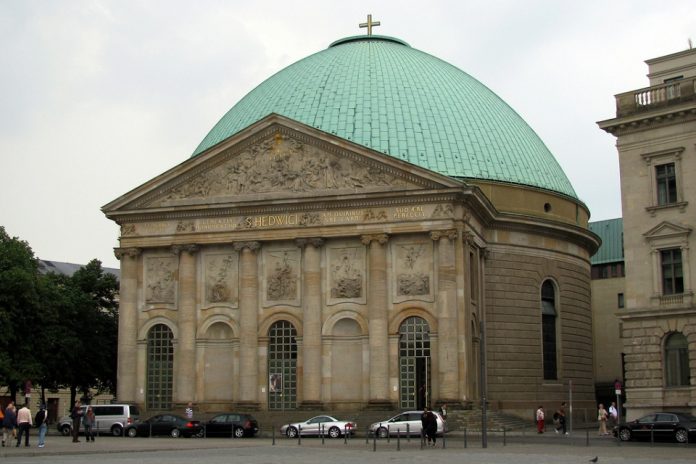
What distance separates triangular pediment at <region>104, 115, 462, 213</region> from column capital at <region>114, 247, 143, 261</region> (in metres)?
2.47

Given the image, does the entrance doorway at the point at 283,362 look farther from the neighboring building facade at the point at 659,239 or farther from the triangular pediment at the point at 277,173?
the neighboring building facade at the point at 659,239

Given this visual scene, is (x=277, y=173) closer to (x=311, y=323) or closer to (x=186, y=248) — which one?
(x=186, y=248)

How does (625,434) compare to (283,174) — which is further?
(283,174)

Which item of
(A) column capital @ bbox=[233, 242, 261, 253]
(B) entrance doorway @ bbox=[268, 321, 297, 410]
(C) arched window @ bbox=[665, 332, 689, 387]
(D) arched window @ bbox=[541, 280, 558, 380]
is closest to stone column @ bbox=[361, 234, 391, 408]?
(B) entrance doorway @ bbox=[268, 321, 297, 410]

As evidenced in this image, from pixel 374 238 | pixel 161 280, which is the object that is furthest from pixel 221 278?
pixel 374 238

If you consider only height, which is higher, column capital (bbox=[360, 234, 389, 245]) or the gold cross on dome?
the gold cross on dome

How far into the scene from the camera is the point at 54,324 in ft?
215

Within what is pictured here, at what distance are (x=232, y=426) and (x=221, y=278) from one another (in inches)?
450

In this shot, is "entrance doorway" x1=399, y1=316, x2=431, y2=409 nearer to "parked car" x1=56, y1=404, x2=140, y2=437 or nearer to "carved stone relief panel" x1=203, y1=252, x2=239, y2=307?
"carved stone relief panel" x1=203, y1=252, x2=239, y2=307

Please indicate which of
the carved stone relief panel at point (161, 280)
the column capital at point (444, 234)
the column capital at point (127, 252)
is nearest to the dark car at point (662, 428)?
the column capital at point (444, 234)

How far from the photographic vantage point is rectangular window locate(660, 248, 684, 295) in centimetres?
4688

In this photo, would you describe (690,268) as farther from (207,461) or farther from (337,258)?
(207,461)

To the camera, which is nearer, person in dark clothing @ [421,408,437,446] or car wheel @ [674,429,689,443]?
person in dark clothing @ [421,408,437,446]

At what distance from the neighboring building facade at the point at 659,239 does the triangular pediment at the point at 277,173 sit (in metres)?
10.0
